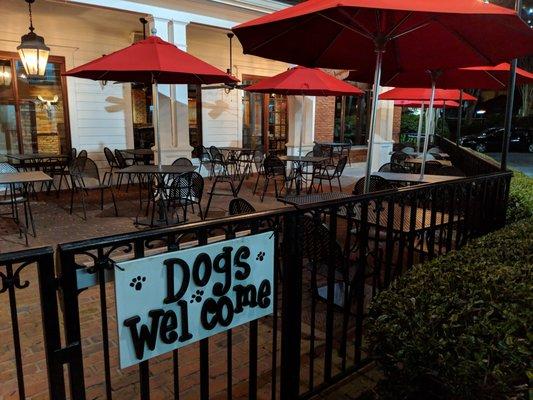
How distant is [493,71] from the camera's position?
18.1ft

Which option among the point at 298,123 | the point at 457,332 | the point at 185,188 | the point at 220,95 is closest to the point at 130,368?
the point at 457,332

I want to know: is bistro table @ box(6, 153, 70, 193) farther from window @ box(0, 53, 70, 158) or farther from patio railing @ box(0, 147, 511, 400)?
patio railing @ box(0, 147, 511, 400)

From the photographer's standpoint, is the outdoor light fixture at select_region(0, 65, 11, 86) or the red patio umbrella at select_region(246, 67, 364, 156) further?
the outdoor light fixture at select_region(0, 65, 11, 86)

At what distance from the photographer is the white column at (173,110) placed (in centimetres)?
783

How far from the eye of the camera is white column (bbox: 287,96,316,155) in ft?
34.5

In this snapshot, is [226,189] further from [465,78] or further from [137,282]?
[137,282]

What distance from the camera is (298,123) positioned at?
10.8m

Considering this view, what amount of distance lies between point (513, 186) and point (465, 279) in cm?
445

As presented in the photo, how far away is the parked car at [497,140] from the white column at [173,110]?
19027mm

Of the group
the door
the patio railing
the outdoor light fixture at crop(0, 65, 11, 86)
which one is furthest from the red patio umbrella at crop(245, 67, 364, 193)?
the outdoor light fixture at crop(0, 65, 11, 86)

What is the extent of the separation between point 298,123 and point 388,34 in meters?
7.43

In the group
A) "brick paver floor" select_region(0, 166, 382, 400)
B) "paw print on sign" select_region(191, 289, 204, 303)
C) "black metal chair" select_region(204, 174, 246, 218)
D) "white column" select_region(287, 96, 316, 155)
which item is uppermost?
"white column" select_region(287, 96, 316, 155)

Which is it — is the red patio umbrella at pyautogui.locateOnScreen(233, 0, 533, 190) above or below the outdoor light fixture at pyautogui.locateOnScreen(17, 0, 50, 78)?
below

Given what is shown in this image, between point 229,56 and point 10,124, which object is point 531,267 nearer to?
point 10,124
